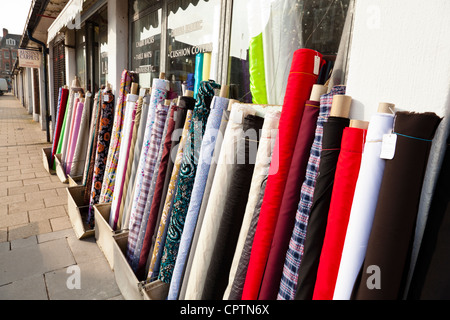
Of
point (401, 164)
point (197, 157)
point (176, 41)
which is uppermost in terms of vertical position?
point (176, 41)

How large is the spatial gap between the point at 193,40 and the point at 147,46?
1033mm

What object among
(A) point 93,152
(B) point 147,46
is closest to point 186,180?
(A) point 93,152

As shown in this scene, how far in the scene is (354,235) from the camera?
32.0 inches

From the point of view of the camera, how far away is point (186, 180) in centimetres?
152

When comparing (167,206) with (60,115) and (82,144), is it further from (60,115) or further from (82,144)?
(60,115)

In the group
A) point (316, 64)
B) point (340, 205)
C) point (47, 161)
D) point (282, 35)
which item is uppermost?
point (282, 35)

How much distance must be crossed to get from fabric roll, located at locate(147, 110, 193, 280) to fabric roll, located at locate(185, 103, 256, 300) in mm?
397

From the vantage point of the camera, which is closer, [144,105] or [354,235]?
[354,235]

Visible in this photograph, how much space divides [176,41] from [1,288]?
2.52 m

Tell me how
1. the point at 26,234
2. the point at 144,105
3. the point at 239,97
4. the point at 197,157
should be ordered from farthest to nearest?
the point at 26,234
the point at 144,105
the point at 239,97
the point at 197,157

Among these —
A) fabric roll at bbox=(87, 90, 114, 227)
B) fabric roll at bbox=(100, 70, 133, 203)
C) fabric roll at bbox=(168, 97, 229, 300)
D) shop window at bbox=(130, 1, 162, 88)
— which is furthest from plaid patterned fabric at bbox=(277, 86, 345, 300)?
shop window at bbox=(130, 1, 162, 88)

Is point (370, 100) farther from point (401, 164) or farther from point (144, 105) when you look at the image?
point (144, 105)

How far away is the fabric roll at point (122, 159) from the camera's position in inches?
91.5
